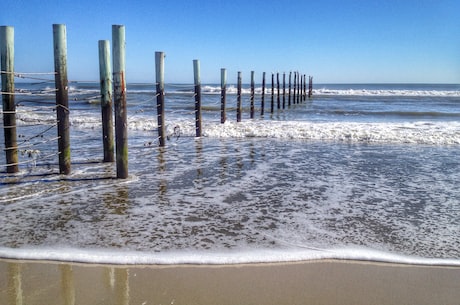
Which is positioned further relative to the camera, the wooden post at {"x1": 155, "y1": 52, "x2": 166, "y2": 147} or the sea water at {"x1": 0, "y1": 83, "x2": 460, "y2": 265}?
the wooden post at {"x1": 155, "y1": 52, "x2": 166, "y2": 147}

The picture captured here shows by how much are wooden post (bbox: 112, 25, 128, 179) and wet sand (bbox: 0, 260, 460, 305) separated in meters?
3.24

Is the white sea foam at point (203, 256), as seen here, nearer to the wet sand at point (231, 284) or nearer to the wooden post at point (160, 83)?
the wet sand at point (231, 284)

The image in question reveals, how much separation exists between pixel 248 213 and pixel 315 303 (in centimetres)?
211

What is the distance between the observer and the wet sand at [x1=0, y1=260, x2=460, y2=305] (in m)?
2.87

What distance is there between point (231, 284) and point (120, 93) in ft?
14.3

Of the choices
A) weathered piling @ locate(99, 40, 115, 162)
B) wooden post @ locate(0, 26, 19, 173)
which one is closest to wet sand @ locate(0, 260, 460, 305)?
wooden post @ locate(0, 26, 19, 173)

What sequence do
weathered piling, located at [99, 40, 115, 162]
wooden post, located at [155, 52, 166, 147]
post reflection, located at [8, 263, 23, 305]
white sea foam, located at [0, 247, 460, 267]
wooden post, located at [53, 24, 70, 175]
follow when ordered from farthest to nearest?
1. wooden post, located at [155, 52, 166, 147]
2. weathered piling, located at [99, 40, 115, 162]
3. wooden post, located at [53, 24, 70, 175]
4. white sea foam, located at [0, 247, 460, 267]
5. post reflection, located at [8, 263, 23, 305]

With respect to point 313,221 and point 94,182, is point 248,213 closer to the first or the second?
point 313,221

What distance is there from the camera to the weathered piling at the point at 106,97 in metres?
7.07

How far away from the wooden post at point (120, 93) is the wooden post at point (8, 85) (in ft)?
5.08

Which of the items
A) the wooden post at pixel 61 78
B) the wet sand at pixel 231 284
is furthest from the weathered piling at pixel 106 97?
the wet sand at pixel 231 284

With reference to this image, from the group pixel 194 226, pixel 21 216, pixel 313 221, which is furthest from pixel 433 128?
pixel 21 216

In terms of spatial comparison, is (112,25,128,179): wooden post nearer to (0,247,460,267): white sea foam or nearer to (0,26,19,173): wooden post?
(0,26,19,173): wooden post

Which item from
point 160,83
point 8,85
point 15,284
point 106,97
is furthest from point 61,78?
point 15,284
